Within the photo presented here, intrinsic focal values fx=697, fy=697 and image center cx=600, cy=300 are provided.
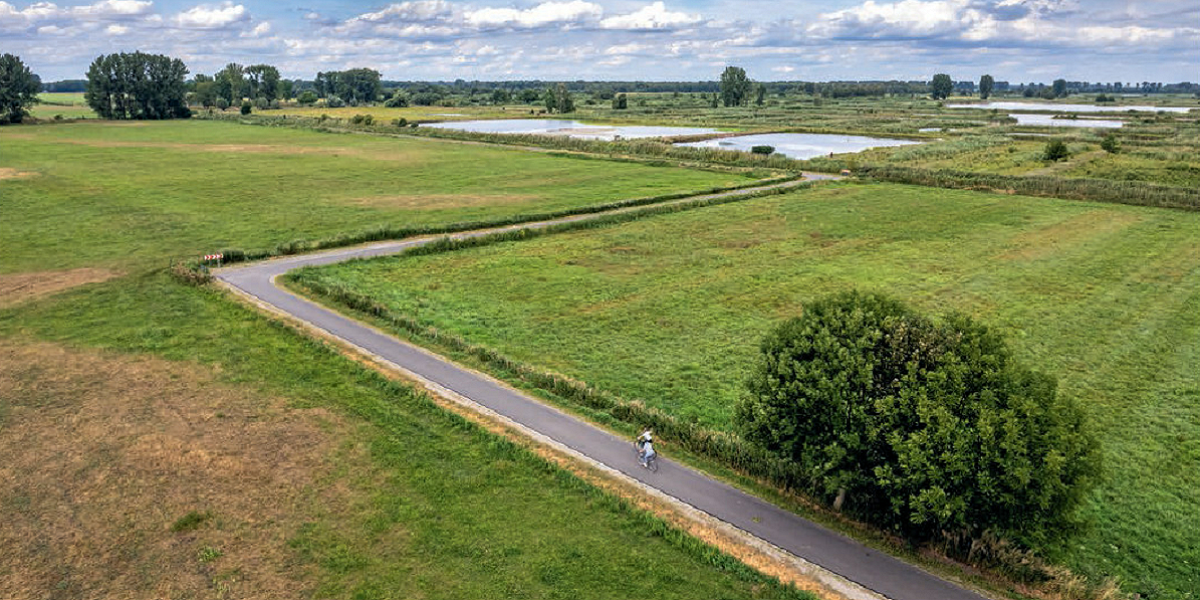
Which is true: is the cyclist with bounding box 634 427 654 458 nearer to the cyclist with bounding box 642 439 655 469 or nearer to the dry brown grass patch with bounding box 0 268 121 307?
the cyclist with bounding box 642 439 655 469

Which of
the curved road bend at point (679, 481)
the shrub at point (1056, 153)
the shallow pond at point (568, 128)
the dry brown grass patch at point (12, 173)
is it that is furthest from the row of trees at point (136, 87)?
the shrub at point (1056, 153)

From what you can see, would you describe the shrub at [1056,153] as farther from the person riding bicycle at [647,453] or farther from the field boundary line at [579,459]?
the person riding bicycle at [647,453]

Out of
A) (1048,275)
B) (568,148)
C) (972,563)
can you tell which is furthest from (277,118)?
(972,563)

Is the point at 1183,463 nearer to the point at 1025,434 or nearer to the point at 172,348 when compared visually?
the point at 1025,434

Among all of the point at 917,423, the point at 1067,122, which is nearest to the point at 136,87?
the point at 917,423

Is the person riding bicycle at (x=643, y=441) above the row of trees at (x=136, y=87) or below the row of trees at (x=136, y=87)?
below

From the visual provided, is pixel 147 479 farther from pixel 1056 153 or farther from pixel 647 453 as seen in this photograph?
pixel 1056 153

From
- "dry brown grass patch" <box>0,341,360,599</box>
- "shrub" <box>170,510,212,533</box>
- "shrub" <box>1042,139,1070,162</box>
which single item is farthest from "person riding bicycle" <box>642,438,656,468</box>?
"shrub" <box>1042,139,1070,162</box>
